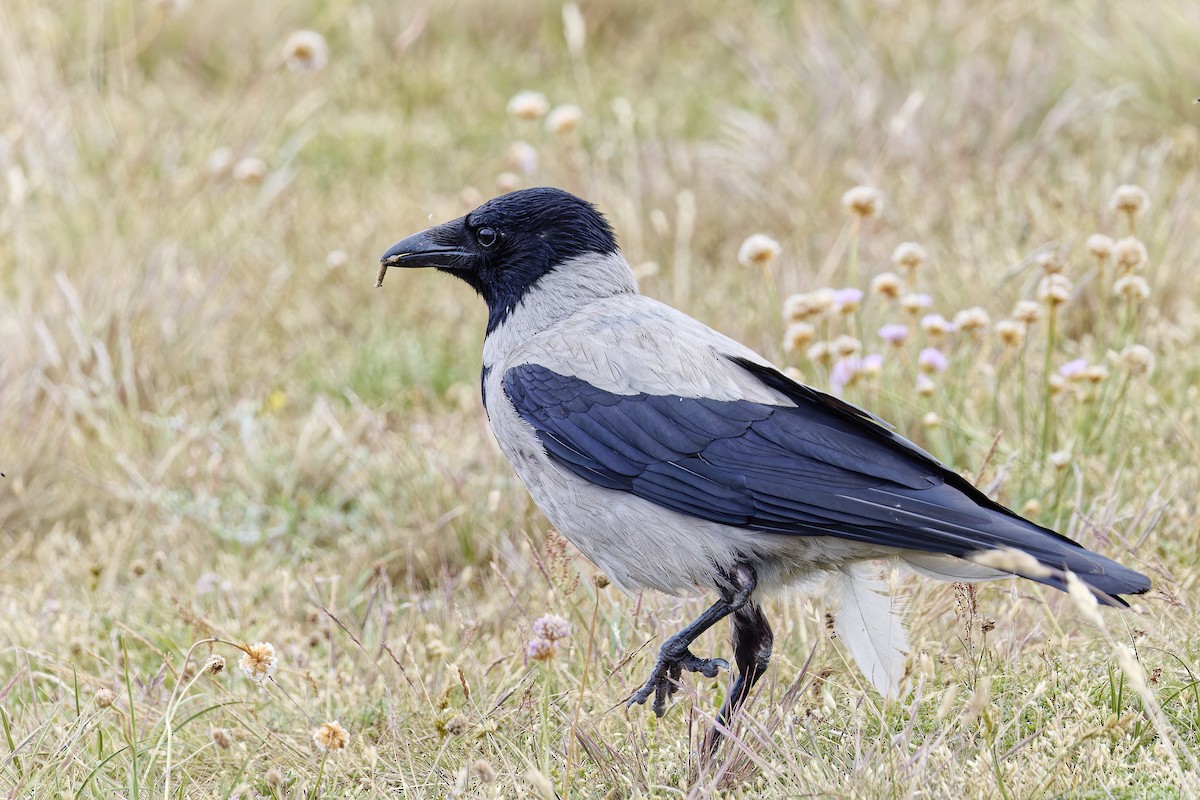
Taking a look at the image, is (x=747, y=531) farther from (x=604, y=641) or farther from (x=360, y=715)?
(x=360, y=715)

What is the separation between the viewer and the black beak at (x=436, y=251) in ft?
12.0

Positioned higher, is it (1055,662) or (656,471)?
(656,471)

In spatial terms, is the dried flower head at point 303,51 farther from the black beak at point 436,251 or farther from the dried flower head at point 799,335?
the dried flower head at point 799,335

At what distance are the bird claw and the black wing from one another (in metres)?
0.31

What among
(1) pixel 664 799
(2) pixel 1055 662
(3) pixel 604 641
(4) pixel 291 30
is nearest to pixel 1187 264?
(2) pixel 1055 662

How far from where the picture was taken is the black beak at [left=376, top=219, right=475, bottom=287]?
144 inches

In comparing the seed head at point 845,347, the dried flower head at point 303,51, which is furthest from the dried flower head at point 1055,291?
the dried flower head at point 303,51

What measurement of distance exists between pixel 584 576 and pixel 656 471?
0.66 m

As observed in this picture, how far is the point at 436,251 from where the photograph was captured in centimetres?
368

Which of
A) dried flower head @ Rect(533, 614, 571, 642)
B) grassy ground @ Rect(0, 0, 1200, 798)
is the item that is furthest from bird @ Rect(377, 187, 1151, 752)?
dried flower head @ Rect(533, 614, 571, 642)

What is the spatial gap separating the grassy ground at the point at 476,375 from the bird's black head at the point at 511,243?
0.75 meters

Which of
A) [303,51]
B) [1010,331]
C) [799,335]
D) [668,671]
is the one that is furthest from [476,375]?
[668,671]

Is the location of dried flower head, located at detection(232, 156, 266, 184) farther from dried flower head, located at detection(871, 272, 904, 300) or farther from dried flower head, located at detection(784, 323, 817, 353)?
dried flower head, located at detection(871, 272, 904, 300)

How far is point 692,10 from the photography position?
909cm
